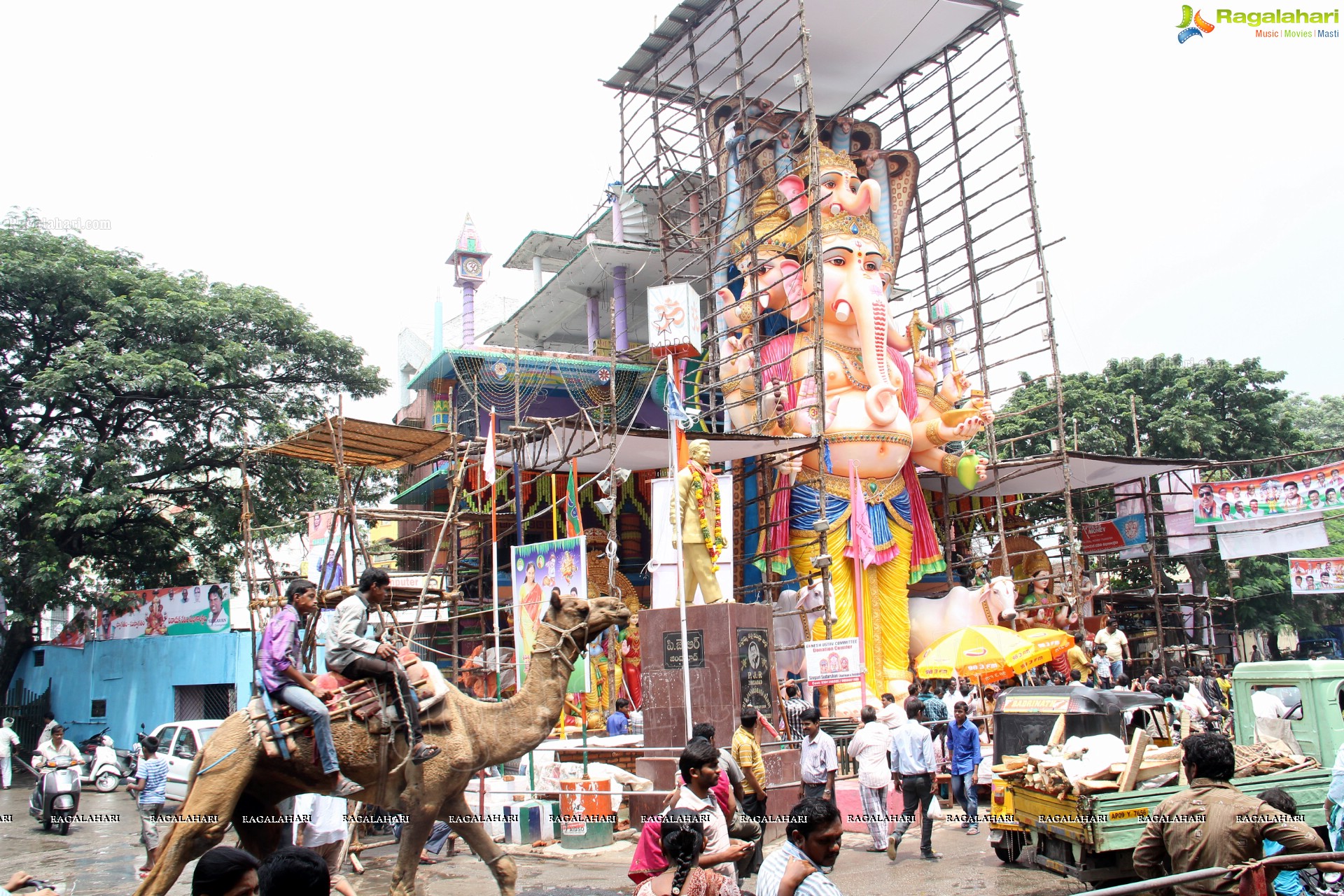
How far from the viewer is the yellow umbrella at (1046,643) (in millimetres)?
14516

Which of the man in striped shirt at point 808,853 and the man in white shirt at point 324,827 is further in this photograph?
the man in white shirt at point 324,827

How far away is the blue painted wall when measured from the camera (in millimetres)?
20047

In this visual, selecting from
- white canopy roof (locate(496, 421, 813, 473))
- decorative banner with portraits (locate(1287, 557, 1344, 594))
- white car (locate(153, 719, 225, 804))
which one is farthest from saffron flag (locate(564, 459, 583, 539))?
decorative banner with portraits (locate(1287, 557, 1344, 594))

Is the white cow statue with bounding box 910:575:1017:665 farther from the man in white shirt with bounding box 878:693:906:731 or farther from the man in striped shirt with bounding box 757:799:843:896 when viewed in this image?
the man in striped shirt with bounding box 757:799:843:896

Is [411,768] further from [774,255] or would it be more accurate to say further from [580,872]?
[774,255]

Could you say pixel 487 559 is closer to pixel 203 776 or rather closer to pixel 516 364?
pixel 516 364

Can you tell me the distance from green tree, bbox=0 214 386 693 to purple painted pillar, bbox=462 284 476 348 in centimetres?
256

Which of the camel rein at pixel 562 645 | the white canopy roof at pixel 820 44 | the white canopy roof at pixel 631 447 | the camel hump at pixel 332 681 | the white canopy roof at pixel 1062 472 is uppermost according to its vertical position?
the white canopy roof at pixel 820 44

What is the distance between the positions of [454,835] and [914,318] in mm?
13075

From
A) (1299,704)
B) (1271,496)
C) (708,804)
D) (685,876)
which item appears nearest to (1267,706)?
(1299,704)

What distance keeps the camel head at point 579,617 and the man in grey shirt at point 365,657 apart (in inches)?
47.6

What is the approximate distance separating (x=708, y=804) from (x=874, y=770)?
15.2 feet

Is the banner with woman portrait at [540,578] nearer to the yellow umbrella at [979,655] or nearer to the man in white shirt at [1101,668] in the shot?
the yellow umbrella at [979,655]

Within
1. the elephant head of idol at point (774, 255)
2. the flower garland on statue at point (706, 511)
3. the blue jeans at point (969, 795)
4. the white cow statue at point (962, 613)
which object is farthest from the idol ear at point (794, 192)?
the blue jeans at point (969, 795)
